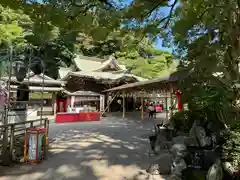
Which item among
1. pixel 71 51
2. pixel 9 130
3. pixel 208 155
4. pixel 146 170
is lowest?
pixel 146 170

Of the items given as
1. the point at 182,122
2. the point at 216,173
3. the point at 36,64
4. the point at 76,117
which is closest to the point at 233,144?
the point at 216,173

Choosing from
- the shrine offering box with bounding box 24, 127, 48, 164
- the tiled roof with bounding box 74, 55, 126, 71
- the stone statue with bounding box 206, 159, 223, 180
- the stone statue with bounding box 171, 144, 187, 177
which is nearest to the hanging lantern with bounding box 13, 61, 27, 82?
the shrine offering box with bounding box 24, 127, 48, 164

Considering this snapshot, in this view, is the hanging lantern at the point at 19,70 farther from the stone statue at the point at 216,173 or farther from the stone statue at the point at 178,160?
the stone statue at the point at 216,173

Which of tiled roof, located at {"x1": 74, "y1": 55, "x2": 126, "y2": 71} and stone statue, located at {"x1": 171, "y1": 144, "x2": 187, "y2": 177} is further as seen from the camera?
tiled roof, located at {"x1": 74, "y1": 55, "x2": 126, "y2": 71}

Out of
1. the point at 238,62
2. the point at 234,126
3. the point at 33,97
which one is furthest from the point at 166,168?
the point at 33,97

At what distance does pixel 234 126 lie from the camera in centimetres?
363

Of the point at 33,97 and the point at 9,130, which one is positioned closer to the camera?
the point at 9,130

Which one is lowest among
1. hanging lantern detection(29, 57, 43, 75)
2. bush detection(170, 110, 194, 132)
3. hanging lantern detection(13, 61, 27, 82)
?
bush detection(170, 110, 194, 132)

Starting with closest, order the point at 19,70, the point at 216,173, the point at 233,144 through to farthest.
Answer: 1. the point at 233,144
2. the point at 216,173
3. the point at 19,70

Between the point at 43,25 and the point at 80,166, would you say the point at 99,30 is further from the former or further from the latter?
the point at 80,166

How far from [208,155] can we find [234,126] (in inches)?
43.1

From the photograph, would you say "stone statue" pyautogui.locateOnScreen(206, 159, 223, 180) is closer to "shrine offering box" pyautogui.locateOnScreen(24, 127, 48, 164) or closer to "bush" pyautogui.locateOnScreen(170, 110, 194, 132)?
"bush" pyautogui.locateOnScreen(170, 110, 194, 132)

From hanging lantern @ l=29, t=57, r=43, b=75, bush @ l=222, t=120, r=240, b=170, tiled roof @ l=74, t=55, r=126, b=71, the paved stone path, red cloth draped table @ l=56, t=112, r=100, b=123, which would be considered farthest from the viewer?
tiled roof @ l=74, t=55, r=126, b=71

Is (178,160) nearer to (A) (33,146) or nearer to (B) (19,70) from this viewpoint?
(A) (33,146)
